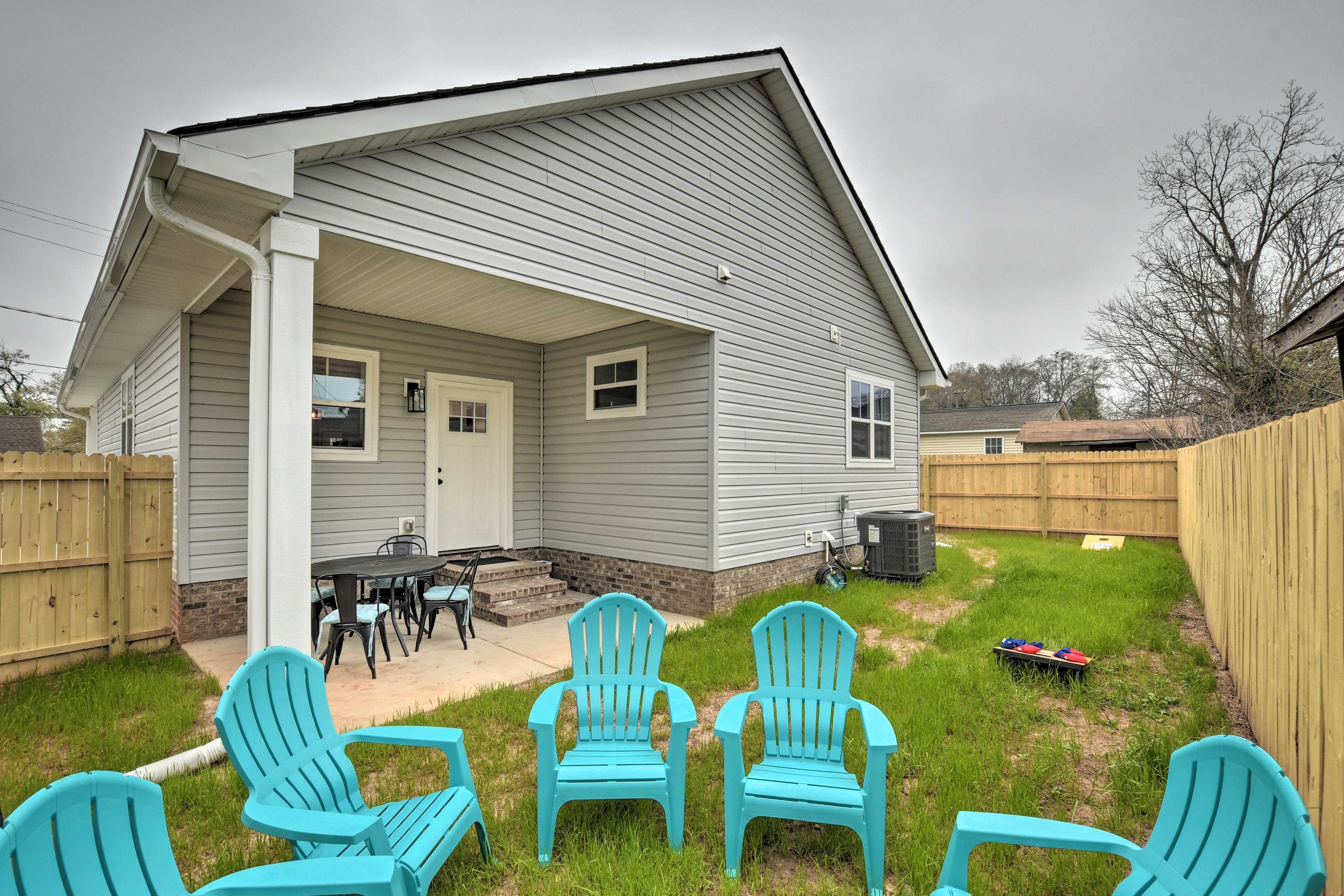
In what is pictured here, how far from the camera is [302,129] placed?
12.0 feet

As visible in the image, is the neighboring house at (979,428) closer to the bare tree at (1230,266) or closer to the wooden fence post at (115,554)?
the bare tree at (1230,266)

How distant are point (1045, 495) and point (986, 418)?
55.3 feet

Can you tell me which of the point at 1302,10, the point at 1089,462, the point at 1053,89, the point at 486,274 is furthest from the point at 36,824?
the point at 1302,10

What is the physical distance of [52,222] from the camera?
58.0 ft

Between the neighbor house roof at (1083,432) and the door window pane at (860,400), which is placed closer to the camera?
the door window pane at (860,400)

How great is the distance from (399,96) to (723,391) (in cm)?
406

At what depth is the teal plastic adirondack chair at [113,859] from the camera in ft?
4.11

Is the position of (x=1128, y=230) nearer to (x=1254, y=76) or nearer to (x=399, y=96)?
(x=1254, y=76)

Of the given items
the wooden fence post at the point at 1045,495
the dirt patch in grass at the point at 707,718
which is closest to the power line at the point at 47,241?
the dirt patch in grass at the point at 707,718

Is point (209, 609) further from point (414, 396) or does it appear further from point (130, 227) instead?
point (130, 227)

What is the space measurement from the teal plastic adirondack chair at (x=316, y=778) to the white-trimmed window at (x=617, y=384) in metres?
5.18

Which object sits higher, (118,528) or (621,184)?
(621,184)

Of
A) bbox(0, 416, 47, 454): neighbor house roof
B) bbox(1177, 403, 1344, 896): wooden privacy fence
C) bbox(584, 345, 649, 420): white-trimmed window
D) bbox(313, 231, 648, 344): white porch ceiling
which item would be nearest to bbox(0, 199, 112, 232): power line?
bbox(0, 416, 47, 454): neighbor house roof

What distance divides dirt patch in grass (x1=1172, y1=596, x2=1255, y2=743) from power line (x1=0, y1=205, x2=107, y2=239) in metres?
26.1
